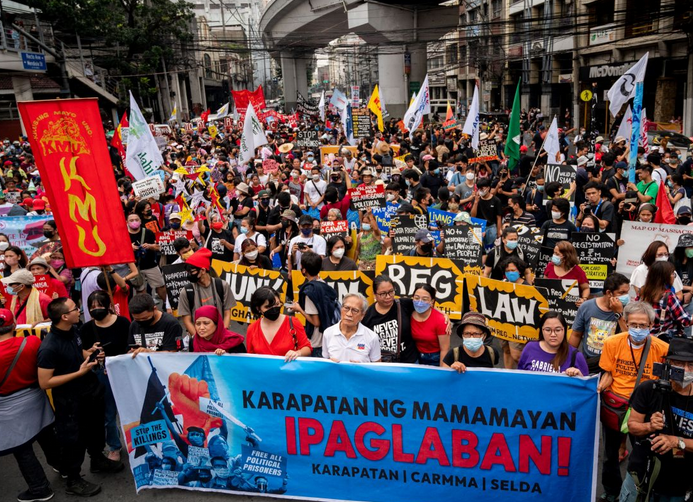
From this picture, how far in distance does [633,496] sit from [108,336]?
419cm

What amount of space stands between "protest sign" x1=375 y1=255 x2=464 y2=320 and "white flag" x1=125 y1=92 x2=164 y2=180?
25.4ft

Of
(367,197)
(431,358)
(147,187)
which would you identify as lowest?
(431,358)

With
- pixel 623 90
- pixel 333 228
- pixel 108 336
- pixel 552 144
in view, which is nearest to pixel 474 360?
pixel 108 336

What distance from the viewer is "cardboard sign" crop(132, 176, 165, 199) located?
11.3 metres

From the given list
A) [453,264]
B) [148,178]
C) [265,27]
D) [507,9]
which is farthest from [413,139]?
[265,27]

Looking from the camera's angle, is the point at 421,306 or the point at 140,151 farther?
the point at 140,151

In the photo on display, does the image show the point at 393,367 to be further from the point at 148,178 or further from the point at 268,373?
the point at 148,178

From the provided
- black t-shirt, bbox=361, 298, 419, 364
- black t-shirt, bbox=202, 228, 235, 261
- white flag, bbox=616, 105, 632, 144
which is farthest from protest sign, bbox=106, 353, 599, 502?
white flag, bbox=616, 105, 632, 144

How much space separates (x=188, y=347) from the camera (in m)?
5.06

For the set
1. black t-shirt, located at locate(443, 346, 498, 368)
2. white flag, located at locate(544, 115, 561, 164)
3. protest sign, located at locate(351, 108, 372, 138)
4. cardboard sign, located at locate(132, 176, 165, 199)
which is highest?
protest sign, located at locate(351, 108, 372, 138)

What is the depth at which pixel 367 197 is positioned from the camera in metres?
9.61

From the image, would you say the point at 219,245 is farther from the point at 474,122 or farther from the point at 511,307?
the point at 474,122

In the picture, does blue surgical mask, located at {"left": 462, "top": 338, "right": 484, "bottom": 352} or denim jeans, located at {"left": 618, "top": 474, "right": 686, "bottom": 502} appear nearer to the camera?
denim jeans, located at {"left": 618, "top": 474, "right": 686, "bottom": 502}

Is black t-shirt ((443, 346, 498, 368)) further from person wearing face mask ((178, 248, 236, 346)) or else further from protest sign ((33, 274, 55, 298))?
protest sign ((33, 274, 55, 298))
